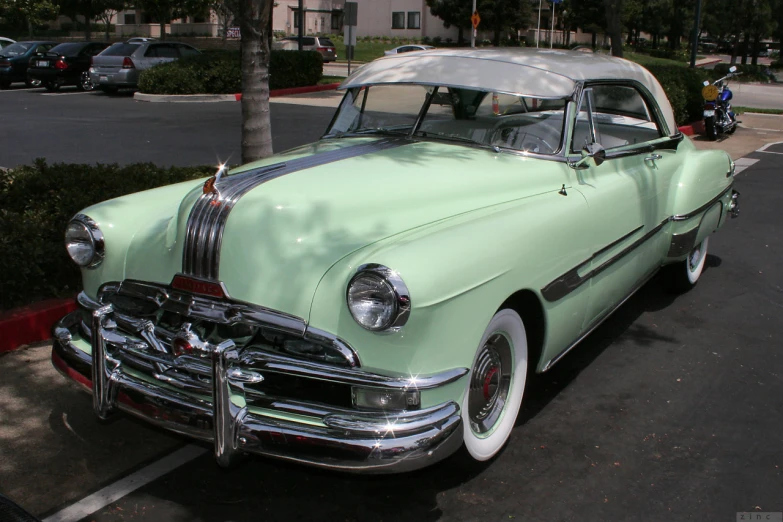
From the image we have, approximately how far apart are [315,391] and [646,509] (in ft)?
4.77

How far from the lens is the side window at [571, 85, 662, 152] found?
445cm

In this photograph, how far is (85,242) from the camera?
3.51 meters

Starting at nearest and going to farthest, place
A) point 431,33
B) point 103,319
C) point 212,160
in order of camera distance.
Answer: point 103,319 → point 212,160 → point 431,33

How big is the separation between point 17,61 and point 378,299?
79.4 feet

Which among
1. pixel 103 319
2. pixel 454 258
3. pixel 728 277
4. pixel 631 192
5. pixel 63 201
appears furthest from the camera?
pixel 728 277

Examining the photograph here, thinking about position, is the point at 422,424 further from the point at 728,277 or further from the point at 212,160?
the point at 212,160

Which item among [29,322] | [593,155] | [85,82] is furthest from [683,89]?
[85,82]

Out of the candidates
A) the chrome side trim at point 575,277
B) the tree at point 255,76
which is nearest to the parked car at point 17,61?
the tree at point 255,76

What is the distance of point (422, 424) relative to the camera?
272 cm

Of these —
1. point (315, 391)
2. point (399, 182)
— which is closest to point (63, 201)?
point (399, 182)

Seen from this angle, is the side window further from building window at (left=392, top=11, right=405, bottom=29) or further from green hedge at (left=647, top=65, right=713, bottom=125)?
building window at (left=392, top=11, right=405, bottom=29)

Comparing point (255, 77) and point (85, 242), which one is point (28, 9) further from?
point (85, 242)

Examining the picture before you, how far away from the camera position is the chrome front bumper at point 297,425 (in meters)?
2.69

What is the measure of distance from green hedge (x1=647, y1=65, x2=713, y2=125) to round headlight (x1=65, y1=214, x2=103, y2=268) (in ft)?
41.9
